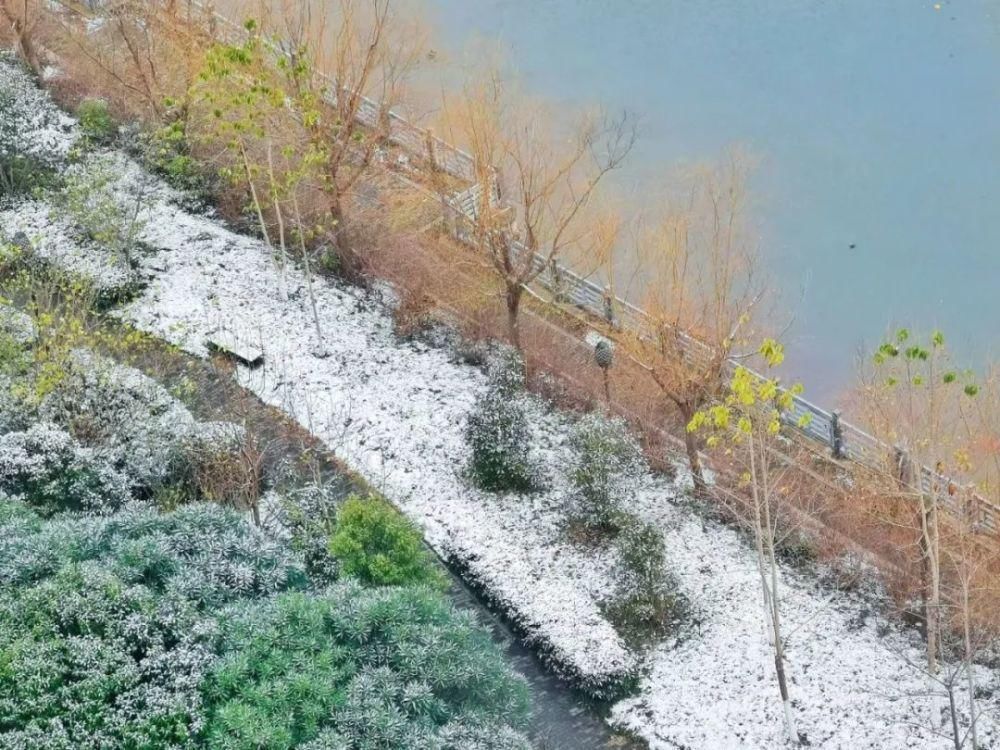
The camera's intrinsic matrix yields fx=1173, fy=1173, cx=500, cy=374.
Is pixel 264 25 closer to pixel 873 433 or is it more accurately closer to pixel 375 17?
pixel 375 17

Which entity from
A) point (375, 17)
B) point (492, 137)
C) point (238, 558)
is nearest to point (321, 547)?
point (238, 558)

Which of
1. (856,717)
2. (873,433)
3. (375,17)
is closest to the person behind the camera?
(856,717)

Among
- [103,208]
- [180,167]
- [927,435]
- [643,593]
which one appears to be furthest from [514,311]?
[180,167]

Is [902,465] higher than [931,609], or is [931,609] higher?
[902,465]

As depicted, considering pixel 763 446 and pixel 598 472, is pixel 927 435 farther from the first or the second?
pixel 598 472

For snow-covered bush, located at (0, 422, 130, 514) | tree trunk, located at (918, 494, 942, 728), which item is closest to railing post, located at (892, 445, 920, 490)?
tree trunk, located at (918, 494, 942, 728)
